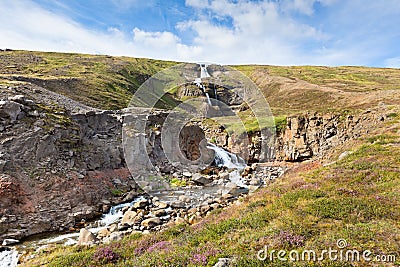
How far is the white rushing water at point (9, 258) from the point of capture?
→ 45.2 ft

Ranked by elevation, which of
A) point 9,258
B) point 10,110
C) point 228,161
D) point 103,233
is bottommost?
point 9,258

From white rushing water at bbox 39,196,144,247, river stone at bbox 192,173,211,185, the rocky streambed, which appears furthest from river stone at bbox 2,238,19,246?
river stone at bbox 192,173,211,185

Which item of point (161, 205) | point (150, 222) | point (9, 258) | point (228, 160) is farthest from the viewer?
point (228, 160)

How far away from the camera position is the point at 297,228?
875 cm

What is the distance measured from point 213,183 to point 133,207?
14216mm

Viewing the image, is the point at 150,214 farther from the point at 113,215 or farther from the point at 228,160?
the point at 228,160

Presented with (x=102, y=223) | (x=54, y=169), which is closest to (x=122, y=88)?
(x=54, y=169)

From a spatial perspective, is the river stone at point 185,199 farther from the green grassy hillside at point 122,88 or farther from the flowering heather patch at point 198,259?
the green grassy hillside at point 122,88

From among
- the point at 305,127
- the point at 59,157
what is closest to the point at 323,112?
the point at 305,127

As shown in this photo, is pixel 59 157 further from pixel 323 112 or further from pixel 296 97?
pixel 296 97

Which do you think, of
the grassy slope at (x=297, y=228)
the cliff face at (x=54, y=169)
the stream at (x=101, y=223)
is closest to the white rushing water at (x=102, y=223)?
the stream at (x=101, y=223)

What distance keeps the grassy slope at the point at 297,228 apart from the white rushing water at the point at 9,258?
1728 mm

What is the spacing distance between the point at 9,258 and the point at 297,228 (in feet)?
52.7

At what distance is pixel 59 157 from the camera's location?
23844 millimetres
